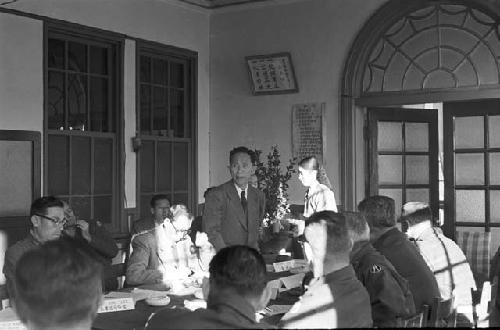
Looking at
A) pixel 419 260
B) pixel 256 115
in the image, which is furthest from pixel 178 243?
pixel 256 115

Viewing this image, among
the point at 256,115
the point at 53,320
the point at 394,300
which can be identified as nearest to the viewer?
the point at 53,320

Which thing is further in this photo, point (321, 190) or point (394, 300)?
point (321, 190)

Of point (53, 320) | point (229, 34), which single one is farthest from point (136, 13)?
point (53, 320)

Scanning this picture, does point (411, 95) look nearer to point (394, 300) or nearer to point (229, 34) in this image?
point (229, 34)

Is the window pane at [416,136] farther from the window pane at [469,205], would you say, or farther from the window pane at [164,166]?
the window pane at [164,166]

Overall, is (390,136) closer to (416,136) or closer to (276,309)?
(416,136)

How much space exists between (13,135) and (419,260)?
374cm

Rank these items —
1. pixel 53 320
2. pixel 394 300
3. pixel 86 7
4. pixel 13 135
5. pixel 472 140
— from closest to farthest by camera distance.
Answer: pixel 53 320 < pixel 394 300 < pixel 13 135 < pixel 86 7 < pixel 472 140

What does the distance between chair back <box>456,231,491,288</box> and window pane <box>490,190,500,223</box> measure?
0.87 metres

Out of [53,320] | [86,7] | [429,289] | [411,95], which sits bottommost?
[429,289]

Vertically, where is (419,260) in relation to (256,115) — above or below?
below

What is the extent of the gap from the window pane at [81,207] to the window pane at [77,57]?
1.22 m

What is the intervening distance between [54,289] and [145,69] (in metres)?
5.97

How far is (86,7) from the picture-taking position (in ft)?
22.6
